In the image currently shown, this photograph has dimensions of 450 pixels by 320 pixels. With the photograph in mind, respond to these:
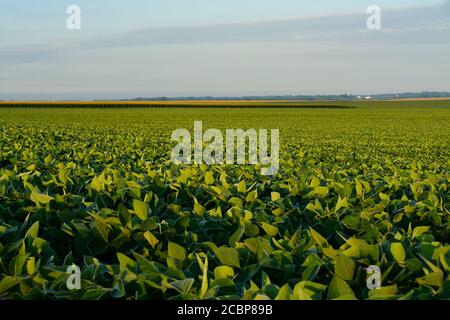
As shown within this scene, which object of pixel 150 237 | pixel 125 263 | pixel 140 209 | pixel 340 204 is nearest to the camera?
pixel 125 263

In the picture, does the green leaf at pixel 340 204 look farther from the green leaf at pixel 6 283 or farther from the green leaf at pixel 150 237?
the green leaf at pixel 6 283

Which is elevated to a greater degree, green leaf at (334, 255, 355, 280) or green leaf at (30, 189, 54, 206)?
green leaf at (30, 189, 54, 206)

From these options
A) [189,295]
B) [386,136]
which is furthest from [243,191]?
[386,136]

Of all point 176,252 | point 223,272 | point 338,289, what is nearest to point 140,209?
point 176,252

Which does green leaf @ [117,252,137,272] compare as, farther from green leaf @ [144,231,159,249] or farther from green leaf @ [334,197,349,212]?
green leaf @ [334,197,349,212]

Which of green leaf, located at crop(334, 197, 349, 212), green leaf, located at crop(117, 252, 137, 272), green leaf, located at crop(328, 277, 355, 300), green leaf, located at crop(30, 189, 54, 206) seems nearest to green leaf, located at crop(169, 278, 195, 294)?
green leaf, located at crop(117, 252, 137, 272)

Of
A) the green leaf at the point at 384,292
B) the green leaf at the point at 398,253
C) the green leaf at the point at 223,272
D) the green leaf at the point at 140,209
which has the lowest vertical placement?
the green leaf at the point at 384,292

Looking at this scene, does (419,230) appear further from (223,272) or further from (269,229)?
(223,272)

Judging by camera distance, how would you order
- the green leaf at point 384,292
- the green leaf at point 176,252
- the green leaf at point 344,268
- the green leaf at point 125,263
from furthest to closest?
the green leaf at point 176,252, the green leaf at point 125,263, the green leaf at point 344,268, the green leaf at point 384,292

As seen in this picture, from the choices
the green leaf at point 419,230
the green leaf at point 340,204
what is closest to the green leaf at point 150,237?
the green leaf at point 340,204
